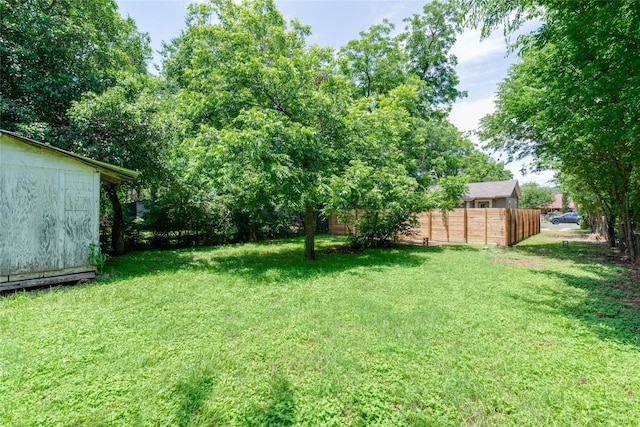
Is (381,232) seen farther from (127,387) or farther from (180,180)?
(127,387)

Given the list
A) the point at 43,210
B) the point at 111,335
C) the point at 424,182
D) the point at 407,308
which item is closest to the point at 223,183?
the point at 43,210

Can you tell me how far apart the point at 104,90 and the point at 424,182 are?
442 inches

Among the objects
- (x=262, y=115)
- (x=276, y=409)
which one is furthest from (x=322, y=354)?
(x=262, y=115)

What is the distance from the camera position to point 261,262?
844 centimetres

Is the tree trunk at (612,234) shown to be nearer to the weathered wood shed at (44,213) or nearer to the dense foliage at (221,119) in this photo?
the dense foliage at (221,119)

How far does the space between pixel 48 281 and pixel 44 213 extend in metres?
1.29

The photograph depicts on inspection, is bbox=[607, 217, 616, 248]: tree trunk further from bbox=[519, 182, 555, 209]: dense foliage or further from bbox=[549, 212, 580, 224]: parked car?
bbox=[519, 182, 555, 209]: dense foliage

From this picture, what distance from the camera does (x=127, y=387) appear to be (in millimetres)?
2531

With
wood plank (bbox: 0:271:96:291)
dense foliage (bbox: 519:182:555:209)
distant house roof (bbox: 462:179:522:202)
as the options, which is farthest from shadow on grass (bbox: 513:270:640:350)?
dense foliage (bbox: 519:182:555:209)

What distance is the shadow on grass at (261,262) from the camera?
272 inches

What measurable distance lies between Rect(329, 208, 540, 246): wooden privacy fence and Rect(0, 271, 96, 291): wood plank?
1122cm

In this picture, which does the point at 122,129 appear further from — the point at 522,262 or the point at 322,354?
the point at 522,262

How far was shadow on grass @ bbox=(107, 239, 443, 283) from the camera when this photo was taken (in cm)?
690

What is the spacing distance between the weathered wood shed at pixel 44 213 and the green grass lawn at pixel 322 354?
624 millimetres
